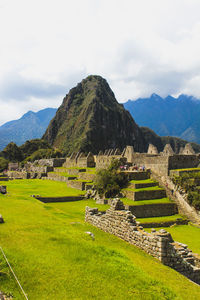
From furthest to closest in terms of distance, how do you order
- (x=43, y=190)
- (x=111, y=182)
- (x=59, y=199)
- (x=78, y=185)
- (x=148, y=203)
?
(x=78, y=185) < (x=43, y=190) < (x=111, y=182) < (x=59, y=199) < (x=148, y=203)

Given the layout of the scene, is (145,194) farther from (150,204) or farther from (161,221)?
(161,221)

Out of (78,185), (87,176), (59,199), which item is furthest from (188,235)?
(87,176)

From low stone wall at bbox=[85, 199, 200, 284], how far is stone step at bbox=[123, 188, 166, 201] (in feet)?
51.6

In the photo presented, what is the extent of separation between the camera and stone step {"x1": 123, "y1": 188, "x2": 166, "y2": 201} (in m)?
25.4

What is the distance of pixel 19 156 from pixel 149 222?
9101 cm

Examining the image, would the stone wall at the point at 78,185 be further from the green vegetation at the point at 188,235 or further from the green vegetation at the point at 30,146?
the green vegetation at the point at 30,146

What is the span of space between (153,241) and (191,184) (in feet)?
63.4

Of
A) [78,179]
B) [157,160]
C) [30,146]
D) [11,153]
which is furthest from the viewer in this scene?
[30,146]

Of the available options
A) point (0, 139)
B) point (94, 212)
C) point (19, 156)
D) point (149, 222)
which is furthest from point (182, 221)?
point (0, 139)

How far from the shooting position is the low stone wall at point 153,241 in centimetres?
722

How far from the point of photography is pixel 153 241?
745 cm

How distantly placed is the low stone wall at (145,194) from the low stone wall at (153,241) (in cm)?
1574

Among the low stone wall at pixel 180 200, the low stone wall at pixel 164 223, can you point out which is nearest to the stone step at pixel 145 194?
the low stone wall at pixel 180 200

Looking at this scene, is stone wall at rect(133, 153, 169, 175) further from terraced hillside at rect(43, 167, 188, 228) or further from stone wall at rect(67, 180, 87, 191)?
stone wall at rect(67, 180, 87, 191)
